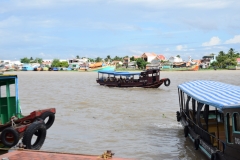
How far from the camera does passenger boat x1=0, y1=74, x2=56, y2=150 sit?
293 inches

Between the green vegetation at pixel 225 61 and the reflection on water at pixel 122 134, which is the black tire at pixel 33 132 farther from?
the green vegetation at pixel 225 61

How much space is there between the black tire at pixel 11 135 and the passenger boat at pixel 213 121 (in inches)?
150

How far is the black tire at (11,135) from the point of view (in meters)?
7.43

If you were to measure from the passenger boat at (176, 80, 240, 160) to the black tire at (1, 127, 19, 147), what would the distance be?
382cm

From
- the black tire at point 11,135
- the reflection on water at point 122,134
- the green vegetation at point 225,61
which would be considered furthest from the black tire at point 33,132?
the green vegetation at point 225,61

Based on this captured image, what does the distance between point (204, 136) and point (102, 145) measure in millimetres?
3058

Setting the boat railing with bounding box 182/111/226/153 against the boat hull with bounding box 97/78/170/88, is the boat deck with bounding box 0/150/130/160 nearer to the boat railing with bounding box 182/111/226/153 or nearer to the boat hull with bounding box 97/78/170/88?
the boat railing with bounding box 182/111/226/153

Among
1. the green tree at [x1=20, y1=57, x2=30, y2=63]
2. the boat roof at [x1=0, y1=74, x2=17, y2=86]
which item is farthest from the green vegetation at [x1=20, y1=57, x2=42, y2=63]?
the boat roof at [x1=0, y1=74, x2=17, y2=86]

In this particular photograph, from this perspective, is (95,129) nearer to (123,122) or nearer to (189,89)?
(123,122)

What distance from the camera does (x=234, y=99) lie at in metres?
6.79

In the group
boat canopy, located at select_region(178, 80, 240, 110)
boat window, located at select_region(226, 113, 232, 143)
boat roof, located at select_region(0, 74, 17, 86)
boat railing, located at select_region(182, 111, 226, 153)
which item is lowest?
boat railing, located at select_region(182, 111, 226, 153)

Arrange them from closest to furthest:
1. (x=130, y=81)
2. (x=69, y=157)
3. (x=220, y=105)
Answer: (x=69, y=157)
(x=220, y=105)
(x=130, y=81)

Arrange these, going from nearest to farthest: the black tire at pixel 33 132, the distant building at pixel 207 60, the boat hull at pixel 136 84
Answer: the black tire at pixel 33 132 → the boat hull at pixel 136 84 → the distant building at pixel 207 60

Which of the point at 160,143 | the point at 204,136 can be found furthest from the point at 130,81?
the point at 204,136
